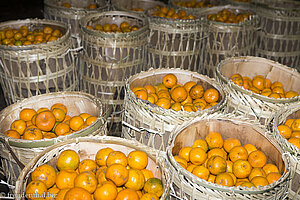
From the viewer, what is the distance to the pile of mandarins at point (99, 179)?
1.73 m

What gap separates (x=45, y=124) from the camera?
245 cm

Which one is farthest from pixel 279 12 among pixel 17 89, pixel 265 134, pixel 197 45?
pixel 17 89

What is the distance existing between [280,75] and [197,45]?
1.17 metres

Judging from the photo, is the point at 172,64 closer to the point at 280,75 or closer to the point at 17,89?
the point at 280,75

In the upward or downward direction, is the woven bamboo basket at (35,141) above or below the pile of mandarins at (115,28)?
below

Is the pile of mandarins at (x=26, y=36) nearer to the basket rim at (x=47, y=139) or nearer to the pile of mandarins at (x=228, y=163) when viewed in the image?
the basket rim at (x=47, y=139)

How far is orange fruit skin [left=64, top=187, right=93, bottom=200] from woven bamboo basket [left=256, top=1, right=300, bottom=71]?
4.40 metres

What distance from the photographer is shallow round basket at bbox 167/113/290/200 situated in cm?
172

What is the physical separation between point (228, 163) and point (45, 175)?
136cm

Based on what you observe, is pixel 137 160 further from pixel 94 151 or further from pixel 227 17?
pixel 227 17

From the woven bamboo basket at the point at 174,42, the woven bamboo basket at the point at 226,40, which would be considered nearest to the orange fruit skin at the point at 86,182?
the woven bamboo basket at the point at 174,42

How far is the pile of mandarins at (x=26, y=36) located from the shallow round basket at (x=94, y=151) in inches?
72.6

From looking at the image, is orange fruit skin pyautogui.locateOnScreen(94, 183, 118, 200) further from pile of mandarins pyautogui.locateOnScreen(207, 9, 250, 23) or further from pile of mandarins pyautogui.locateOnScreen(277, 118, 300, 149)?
pile of mandarins pyautogui.locateOnScreen(207, 9, 250, 23)

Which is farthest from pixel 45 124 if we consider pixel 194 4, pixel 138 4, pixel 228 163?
pixel 194 4
